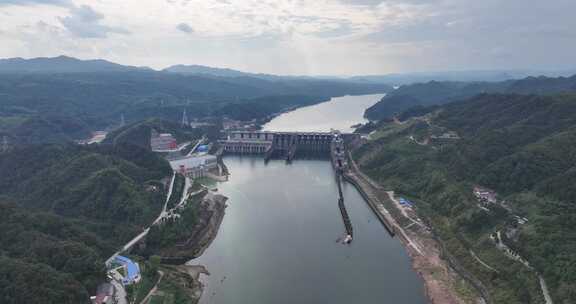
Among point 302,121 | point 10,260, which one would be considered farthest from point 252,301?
point 302,121

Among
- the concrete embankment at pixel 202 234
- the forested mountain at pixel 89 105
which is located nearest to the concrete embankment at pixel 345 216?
the concrete embankment at pixel 202 234

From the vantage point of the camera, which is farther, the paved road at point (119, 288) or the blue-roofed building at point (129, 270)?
the blue-roofed building at point (129, 270)

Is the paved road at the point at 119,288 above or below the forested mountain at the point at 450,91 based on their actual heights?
below

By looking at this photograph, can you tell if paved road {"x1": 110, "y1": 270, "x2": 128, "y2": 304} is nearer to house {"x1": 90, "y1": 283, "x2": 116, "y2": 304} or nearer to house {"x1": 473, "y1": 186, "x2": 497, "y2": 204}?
house {"x1": 90, "y1": 283, "x2": 116, "y2": 304}

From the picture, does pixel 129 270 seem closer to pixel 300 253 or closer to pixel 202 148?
pixel 300 253

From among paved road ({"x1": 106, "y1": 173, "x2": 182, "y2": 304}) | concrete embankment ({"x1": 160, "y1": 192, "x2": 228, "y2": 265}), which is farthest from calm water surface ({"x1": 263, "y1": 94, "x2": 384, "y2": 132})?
paved road ({"x1": 106, "y1": 173, "x2": 182, "y2": 304})

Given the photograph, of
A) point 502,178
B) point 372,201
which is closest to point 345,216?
point 372,201

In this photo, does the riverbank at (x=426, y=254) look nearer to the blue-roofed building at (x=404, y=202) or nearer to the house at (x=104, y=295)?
the blue-roofed building at (x=404, y=202)
